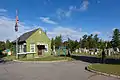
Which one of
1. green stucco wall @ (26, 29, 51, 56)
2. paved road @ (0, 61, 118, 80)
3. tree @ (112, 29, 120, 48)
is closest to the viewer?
paved road @ (0, 61, 118, 80)

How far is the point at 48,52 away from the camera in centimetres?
Result: 4228

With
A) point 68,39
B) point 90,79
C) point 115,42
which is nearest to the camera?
point 90,79

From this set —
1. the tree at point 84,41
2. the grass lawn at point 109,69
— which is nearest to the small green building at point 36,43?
the grass lawn at point 109,69

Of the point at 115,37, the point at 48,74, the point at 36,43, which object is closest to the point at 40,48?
the point at 36,43

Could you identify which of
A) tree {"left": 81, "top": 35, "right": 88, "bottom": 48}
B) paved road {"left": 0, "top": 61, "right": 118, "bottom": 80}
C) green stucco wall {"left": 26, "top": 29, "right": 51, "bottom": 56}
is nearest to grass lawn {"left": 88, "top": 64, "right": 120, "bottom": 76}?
paved road {"left": 0, "top": 61, "right": 118, "bottom": 80}

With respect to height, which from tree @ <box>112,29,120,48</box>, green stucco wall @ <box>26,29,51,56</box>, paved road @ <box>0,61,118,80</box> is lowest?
paved road @ <box>0,61,118,80</box>

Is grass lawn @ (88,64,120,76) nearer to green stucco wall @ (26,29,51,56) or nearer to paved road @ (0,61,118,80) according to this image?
paved road @ (0,61,118,80)

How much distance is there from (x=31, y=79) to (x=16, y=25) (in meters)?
24.8

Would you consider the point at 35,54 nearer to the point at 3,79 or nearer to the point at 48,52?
the point at 48,52

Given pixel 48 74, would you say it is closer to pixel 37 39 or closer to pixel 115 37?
pixel 37 39

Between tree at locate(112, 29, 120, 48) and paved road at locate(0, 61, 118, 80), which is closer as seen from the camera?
paved road at locate(0, 61, 118, 80)

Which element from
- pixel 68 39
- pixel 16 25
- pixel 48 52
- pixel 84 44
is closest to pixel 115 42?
pixel 84 44

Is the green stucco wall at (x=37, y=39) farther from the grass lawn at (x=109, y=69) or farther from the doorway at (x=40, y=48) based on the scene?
the grass lawn at (x=109, y=69)

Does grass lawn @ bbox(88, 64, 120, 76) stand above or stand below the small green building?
below
